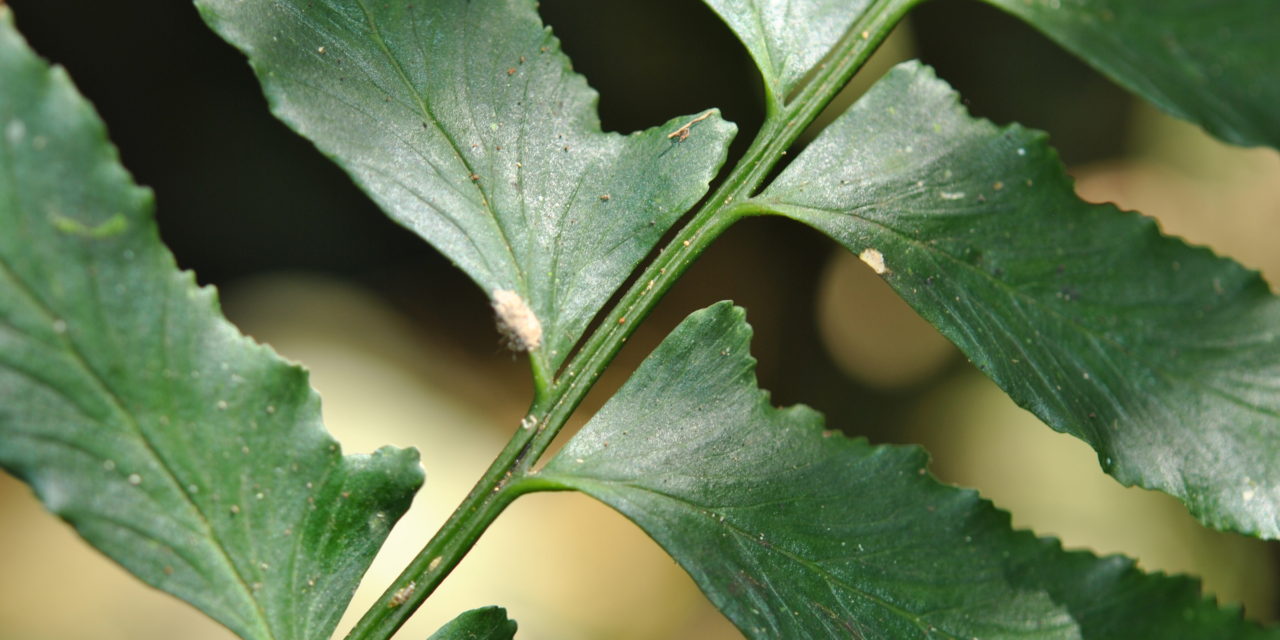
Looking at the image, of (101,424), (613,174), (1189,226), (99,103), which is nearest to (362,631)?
(101,424)

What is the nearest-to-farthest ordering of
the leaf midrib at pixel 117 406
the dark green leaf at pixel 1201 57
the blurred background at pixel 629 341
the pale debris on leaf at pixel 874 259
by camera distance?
the leaf midrib at pixel 117 406 → the dark green leaf at pixel 1201 57 → the pale debris on leaf at pixel 874 259 → the blurred background at pixel 629 341

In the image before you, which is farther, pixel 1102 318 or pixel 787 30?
pixel 787 30

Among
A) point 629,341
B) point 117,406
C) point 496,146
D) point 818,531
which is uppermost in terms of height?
point 629,341

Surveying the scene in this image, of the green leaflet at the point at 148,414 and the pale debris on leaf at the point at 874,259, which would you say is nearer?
the green leaflet at the point at 148,414

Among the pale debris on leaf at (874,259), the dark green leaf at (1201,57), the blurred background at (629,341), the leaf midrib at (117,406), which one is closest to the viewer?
the leaf midrib at (117,406)

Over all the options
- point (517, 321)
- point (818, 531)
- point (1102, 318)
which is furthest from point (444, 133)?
point (1102, 318)

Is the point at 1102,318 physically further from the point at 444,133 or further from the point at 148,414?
the point at 148,414

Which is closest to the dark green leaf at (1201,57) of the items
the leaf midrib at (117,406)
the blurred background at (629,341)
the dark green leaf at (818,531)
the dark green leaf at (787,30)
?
the dark green leaf at (787,30)

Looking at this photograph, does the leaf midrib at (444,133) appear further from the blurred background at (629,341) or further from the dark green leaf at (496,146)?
the blurred background at (629,341)
